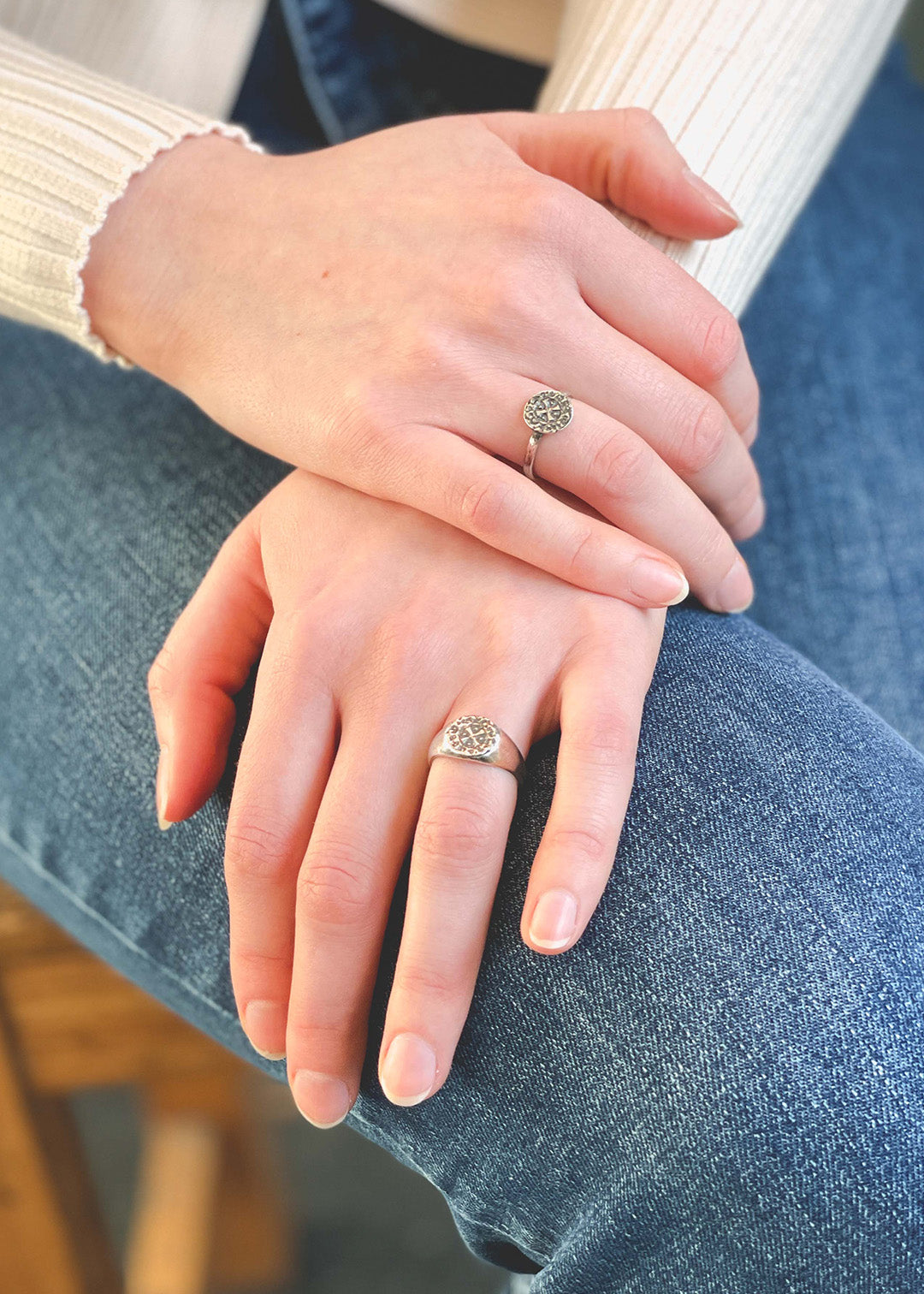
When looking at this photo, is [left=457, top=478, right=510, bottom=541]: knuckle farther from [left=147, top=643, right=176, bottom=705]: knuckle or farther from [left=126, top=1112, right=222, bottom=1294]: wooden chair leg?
[left=126, top=1112, right=222, bottom=1294]: wooden chair leg

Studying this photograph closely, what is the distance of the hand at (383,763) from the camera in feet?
1.49

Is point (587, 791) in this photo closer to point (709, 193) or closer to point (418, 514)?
point (418, 514)

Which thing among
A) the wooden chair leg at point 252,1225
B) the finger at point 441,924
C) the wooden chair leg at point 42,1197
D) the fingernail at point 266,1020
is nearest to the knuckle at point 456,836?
the finger at point 441,924

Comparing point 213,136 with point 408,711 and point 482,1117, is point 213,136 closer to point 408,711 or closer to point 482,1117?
point 408,711

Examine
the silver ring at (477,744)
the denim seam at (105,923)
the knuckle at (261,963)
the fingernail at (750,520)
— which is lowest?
the denim seam at (105,923)

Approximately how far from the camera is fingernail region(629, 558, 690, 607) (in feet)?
1.61

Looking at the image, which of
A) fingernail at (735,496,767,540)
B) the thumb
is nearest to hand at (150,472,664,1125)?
fingernail at (735,496,767,540)

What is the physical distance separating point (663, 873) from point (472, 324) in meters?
0.28

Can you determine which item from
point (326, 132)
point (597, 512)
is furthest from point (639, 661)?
point (326, 132)

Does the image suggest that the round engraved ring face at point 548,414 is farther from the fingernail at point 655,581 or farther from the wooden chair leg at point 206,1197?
the wooden chair leg at point 206,1197

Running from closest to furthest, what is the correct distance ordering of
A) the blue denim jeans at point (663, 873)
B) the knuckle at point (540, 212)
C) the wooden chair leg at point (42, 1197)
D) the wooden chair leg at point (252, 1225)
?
the blue denim jeans at point (663, 873), the knuckle at point (540, 212), the wooden chair leg at point (42, 1197), the wooden chair leg at point (252, 1225)

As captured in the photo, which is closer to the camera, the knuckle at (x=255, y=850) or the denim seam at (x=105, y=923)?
the knuckle at (x=255, y=850)

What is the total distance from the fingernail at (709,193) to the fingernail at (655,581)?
0.21m

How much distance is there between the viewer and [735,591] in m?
0.58
